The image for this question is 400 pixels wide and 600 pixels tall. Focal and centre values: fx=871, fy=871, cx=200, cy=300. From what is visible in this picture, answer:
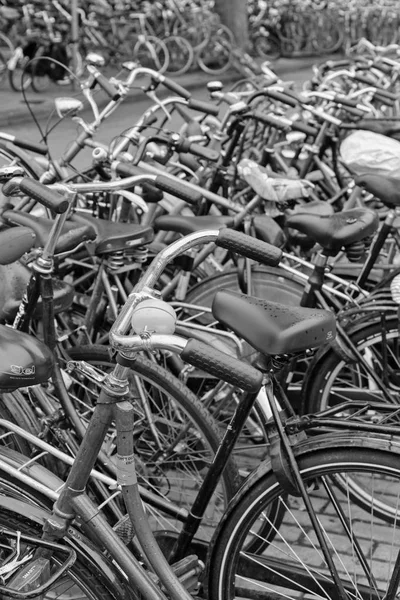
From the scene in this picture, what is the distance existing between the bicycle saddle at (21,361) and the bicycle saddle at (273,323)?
0.49m

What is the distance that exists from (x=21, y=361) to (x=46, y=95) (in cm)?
1152

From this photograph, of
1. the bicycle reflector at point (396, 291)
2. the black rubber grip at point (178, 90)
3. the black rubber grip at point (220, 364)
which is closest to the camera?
the black rubber grip at point (220, 364)

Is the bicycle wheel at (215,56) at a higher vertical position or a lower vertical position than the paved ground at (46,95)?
higher

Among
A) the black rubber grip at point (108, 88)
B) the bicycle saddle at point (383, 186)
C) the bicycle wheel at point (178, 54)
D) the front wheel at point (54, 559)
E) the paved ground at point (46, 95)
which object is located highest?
the bicycle wheel at point (178, 54)

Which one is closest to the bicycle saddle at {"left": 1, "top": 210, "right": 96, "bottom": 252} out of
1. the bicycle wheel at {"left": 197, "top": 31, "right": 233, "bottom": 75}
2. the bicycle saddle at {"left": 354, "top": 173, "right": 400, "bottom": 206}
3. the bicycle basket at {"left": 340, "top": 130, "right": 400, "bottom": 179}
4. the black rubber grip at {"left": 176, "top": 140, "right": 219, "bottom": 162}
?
the black rubber grip at {"left": 176, "top": 140, "right": 219, "bottom": 162}

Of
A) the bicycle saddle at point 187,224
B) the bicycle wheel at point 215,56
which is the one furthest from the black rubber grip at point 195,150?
the bicycle wheel at point 215,56

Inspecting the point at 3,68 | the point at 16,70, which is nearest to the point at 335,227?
the point at 3,68

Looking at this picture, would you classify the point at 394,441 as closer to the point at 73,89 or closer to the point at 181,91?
the point at 181,91

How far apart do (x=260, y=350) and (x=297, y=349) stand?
3.8 inches

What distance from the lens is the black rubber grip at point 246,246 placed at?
2260mm

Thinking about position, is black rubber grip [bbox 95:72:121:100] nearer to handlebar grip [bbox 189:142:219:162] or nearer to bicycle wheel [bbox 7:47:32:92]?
handlebar grip [bbox 189:142:219:162]

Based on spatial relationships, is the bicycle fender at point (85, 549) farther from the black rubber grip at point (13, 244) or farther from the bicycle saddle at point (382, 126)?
the bicycle saddle at point (382, 126)

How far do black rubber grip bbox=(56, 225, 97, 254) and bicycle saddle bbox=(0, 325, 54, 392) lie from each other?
1.98ft

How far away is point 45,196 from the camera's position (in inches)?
98.3
